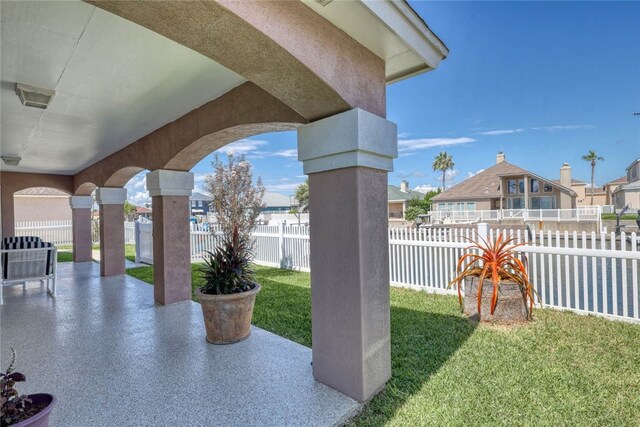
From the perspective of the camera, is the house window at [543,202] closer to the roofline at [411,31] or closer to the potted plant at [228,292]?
the roofline at [411,31]

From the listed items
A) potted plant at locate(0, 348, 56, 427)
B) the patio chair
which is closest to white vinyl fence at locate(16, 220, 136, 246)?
the patio chair

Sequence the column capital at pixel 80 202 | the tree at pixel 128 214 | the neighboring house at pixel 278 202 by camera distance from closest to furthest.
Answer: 1. the column capital at pixel 80 202
2. the tree at pixel 128 214
3. the neighboring house at pixel 278 202

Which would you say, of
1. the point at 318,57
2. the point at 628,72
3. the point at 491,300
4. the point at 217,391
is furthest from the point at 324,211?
the point at 628,72

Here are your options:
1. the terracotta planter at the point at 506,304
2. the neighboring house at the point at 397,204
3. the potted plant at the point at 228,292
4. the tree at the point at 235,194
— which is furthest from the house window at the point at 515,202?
the potted plant at the point at 228,292

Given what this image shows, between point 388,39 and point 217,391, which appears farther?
point 217,391

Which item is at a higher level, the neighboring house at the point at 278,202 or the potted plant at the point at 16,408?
the neighboring house at the point at 278,202

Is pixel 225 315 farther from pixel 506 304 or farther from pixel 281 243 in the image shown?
pixel 281 243

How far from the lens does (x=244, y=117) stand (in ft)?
11.5

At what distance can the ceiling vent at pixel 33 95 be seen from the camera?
11.2 ft

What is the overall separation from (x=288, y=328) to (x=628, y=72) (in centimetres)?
2741

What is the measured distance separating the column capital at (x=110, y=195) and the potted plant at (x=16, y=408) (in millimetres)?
7151

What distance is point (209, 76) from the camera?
11.0ft

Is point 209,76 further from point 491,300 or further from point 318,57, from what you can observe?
point 491,300

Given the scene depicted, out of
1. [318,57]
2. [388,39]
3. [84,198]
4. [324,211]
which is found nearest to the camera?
[318,57]
